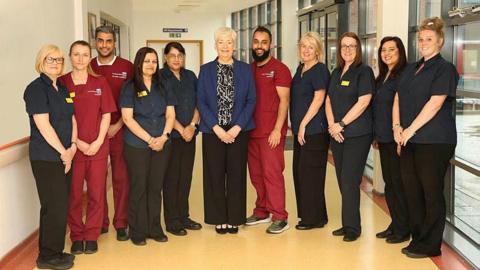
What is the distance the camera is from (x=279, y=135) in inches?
177

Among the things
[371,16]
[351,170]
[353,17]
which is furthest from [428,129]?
[353,17]

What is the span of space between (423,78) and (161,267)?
7.11 feet

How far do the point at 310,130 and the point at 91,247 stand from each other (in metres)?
1.90

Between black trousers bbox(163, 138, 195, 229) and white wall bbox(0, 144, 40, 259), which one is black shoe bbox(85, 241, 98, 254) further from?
black trousers bbox(163, 138, 195, 229)

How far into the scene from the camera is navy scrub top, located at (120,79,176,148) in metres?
4.09

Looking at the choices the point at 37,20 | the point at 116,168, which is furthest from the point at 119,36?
the point at 116,168

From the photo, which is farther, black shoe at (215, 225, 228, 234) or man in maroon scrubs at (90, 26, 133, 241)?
black shoe at (215, 225, 228, 234)

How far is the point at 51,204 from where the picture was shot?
3.65 metres

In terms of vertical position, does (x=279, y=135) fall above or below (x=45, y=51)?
A: below

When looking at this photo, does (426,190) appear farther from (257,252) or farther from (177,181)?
(177,181)

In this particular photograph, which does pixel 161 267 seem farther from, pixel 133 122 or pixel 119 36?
pixel 119 36

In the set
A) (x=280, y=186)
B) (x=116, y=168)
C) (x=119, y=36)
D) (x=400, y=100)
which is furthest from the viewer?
(x=119, y=36)

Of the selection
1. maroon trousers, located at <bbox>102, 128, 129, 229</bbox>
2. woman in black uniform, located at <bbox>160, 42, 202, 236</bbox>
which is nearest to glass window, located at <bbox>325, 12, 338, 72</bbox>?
woman in black uniform, located at <bbox>160, 42, 202, 236</bbox>

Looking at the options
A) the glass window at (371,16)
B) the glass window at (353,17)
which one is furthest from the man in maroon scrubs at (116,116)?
the glass window at (353,17)
